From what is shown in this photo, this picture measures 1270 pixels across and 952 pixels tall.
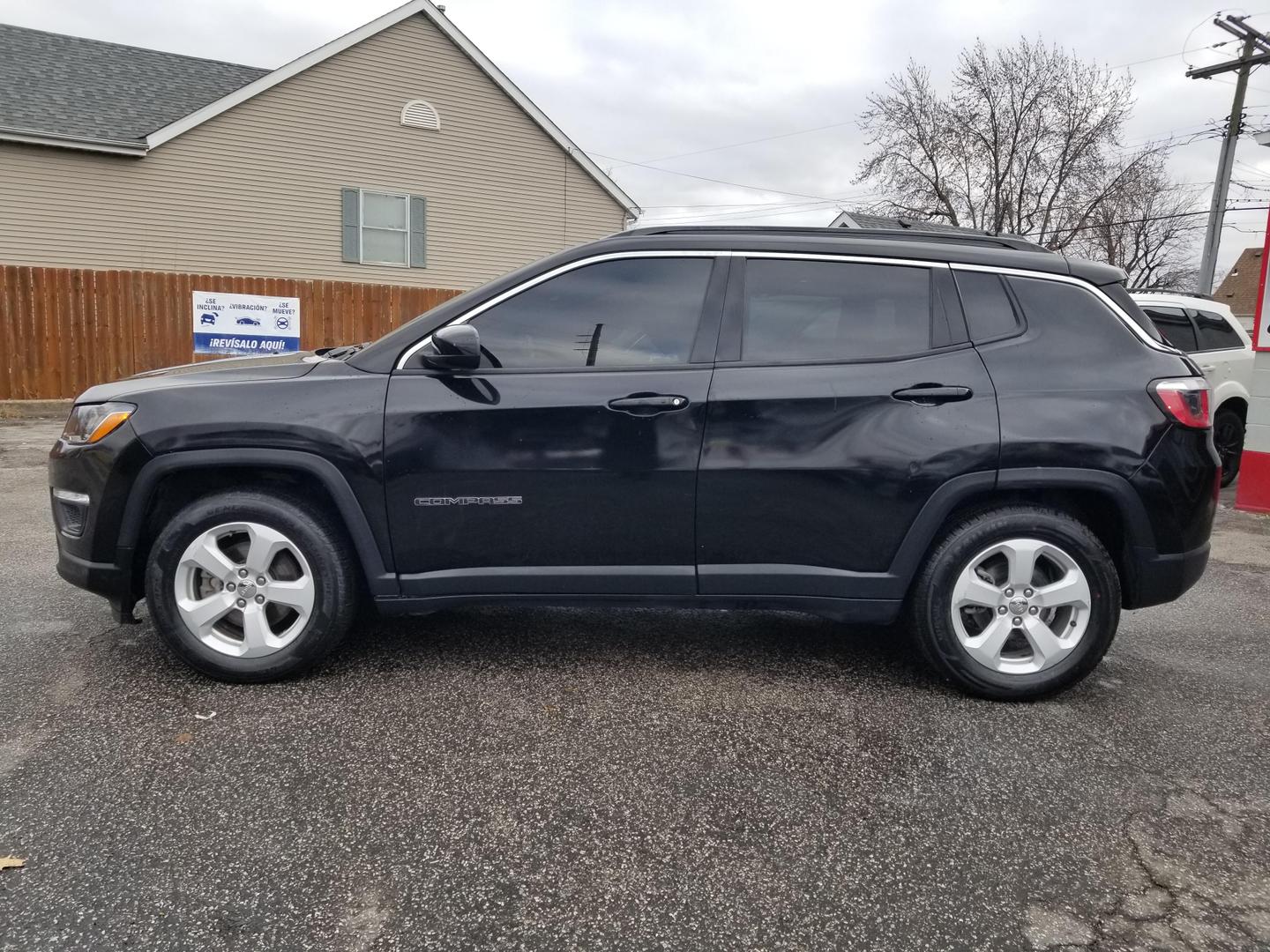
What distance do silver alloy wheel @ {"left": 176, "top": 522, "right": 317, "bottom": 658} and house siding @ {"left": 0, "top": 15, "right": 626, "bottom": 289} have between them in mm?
15595

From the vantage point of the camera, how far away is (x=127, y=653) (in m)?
3.78

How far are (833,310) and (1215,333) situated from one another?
781cm

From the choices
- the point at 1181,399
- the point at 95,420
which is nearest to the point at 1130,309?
the point at 1181,399

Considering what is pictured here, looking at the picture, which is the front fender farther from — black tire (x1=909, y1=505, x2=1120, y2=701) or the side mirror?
black tire (x1=909, y1=505, x2=1120, y2=701)

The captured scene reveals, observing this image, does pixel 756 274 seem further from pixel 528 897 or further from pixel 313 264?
pixel 313 264

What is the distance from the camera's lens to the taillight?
3.34 m

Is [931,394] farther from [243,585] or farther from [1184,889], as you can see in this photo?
[243,585]

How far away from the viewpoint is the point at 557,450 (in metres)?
3.35

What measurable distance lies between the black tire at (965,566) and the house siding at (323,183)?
1685 cm

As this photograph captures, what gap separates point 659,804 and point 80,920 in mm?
1501

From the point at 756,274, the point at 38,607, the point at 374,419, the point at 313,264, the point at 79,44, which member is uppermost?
the point at 79,44

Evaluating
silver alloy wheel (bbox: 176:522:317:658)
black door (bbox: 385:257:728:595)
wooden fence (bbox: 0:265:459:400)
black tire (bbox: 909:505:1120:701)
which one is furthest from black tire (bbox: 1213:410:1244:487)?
wooden fence (bbox: 0:265:459:400)

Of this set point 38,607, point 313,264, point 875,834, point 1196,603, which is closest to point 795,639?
point 875,834

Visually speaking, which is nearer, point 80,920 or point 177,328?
point 80,920
